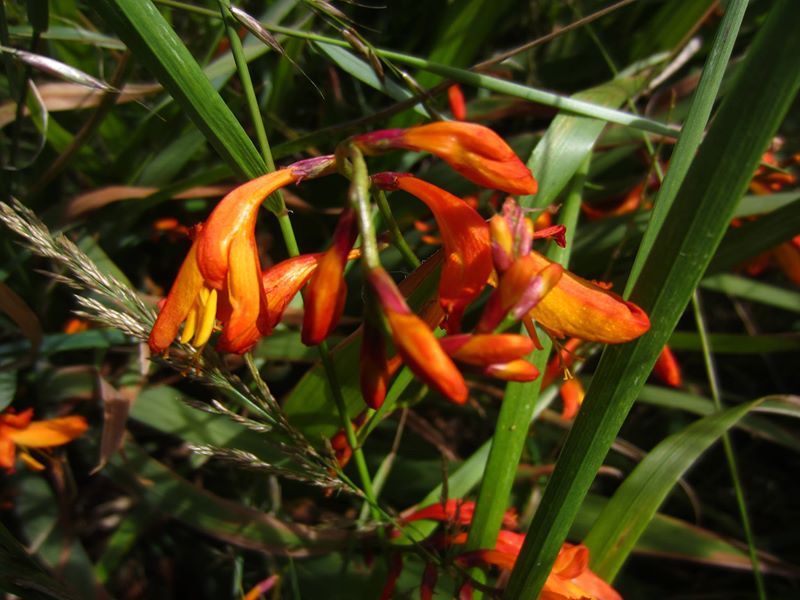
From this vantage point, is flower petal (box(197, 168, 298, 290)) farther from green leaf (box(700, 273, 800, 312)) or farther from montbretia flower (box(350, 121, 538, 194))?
green leaf (box(700, 273, 800, 312))

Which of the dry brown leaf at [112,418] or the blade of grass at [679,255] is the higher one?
the blade of grass at [679,255]

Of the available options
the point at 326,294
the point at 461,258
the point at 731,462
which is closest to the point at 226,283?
the point at 326,294

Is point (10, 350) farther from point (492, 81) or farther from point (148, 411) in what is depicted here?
point (492, 81)

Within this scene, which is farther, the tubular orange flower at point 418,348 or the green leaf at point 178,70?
the green leaf at point 178,70

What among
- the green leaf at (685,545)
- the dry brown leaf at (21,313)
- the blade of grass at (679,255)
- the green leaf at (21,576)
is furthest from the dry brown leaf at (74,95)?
the green leaf at (685,545)

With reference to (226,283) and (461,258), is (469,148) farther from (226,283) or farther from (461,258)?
(226,283)

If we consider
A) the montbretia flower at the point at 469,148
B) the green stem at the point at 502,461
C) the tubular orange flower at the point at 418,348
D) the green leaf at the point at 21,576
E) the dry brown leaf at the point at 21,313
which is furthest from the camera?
the dry brown leaf at the point at 21,313

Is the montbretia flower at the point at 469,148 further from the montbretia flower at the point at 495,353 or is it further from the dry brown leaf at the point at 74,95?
the dry brown leaf at the point at 74,95
